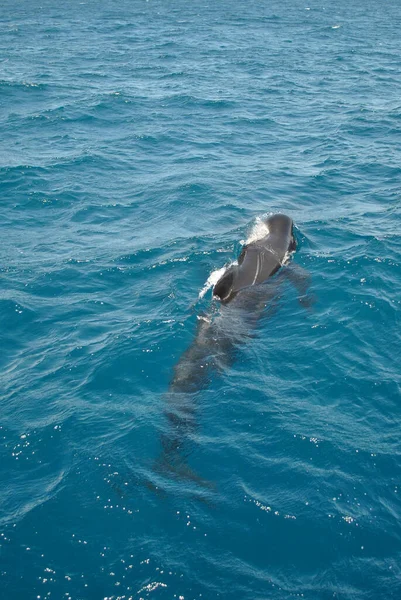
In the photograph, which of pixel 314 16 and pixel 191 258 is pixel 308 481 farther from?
pixel 314 16

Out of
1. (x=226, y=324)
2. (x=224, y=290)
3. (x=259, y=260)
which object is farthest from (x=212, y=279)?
(x=226, y=324)

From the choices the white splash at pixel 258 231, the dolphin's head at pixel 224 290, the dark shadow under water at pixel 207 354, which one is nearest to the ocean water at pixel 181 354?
the dark shadow under water at pixel 207 354

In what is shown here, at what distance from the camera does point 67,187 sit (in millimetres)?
30328

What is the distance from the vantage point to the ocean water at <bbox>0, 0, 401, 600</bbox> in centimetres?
1203

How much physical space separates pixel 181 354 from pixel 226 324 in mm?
1991

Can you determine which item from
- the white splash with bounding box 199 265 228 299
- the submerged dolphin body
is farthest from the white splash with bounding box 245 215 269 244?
the white splash with bounding box 199 265 228 299

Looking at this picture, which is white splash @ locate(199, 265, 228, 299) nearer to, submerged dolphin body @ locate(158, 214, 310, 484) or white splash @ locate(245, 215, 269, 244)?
submerged dolphin body @ locate(158, 214, 310, 484)

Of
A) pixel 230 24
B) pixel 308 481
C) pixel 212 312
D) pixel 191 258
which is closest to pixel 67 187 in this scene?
pixel 191 258

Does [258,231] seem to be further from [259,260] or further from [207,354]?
[207,354]

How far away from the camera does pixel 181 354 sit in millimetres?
17875

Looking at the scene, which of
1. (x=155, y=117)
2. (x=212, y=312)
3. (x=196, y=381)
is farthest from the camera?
(x=155, y=117)

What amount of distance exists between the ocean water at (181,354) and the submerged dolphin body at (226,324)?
17 centimetres

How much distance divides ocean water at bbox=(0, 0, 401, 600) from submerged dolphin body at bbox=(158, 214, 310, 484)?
0.17 meters

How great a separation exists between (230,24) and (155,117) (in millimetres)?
47284
